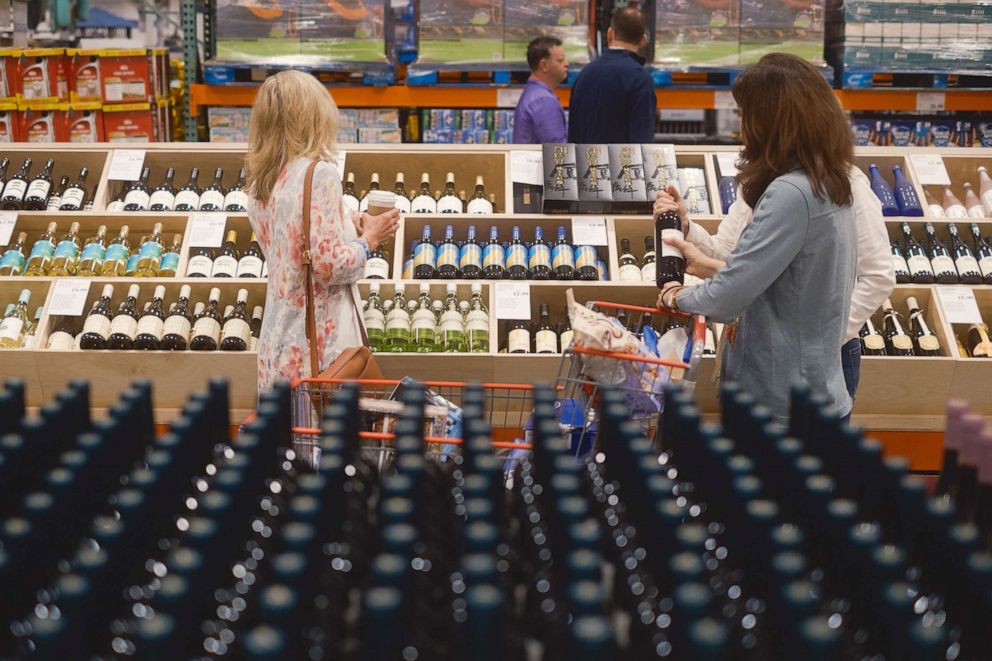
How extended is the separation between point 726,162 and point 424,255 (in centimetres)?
134

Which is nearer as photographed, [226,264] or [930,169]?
[226,264]

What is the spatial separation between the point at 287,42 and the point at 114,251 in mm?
2012

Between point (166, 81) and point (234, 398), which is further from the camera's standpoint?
point (166, 81)

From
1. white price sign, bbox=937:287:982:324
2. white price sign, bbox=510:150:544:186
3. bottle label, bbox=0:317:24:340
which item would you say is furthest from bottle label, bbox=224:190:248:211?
white price sign, bbox=937:287:982:324

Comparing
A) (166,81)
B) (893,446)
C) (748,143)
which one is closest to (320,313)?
(748,143)

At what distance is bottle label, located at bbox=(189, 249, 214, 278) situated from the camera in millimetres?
4117

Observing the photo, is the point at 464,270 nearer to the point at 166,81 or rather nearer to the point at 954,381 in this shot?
the point at 954,381

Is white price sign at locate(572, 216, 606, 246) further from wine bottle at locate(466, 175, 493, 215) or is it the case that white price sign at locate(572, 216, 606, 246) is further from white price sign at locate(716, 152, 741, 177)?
white price sign at locate(716, 152, 741, 177)

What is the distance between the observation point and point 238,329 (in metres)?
3.97

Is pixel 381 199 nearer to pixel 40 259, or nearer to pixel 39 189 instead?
pixel 40 259

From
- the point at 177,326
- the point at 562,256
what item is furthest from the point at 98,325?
the point at 562,256

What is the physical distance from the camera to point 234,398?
389 cm

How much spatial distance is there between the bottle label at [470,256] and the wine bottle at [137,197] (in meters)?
1.32

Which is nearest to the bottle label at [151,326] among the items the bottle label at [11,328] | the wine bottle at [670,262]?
the bottle label at [11,328]
